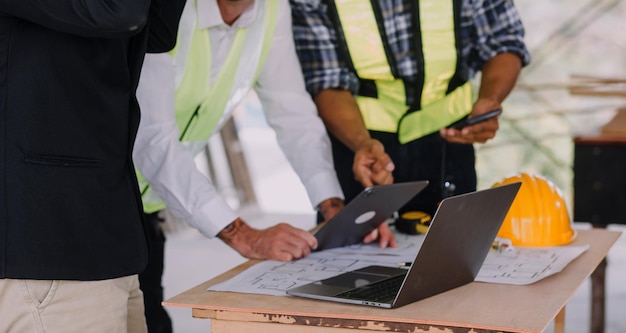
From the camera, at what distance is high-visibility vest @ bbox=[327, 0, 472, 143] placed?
2.73 meters

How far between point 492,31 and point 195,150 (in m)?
0.92

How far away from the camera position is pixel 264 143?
7.51 m

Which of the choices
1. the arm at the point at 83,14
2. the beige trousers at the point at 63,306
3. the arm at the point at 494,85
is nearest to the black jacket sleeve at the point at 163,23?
the arm at the point at 83,14

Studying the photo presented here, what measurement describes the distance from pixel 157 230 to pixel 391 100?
76 centimetres

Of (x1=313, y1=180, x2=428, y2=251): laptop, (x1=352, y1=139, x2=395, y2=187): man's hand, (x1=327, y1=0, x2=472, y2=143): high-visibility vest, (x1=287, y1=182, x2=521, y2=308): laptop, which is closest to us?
(x1=287, y1=182, x2=521, y2=308): laptop

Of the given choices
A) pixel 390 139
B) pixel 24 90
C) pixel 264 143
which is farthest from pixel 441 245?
pixel 264 143

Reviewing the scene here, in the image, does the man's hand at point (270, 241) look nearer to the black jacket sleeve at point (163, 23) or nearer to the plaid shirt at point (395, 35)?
the black jacket sleeve at point (163, 23)

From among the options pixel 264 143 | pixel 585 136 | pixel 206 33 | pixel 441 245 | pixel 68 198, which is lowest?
pixel 264 143

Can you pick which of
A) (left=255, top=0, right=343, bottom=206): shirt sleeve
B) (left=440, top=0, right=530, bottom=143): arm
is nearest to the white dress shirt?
(left=255, top=0, right=343, bottom=206): shirt sleeve

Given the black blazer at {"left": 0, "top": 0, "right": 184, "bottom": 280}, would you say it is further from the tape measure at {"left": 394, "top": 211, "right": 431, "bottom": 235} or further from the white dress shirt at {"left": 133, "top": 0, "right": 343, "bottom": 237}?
the tape measure at {"left": 394, "top": 211, "right": 431, "bottom": 235}

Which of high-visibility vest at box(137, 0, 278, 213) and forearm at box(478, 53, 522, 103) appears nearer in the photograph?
high-visibility vest at box(137, 0, 278, 213)

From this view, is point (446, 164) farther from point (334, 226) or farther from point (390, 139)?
point (334, 226)

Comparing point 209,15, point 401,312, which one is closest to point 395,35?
point 209,15

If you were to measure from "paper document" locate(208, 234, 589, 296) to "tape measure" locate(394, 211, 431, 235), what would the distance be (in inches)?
4.1
